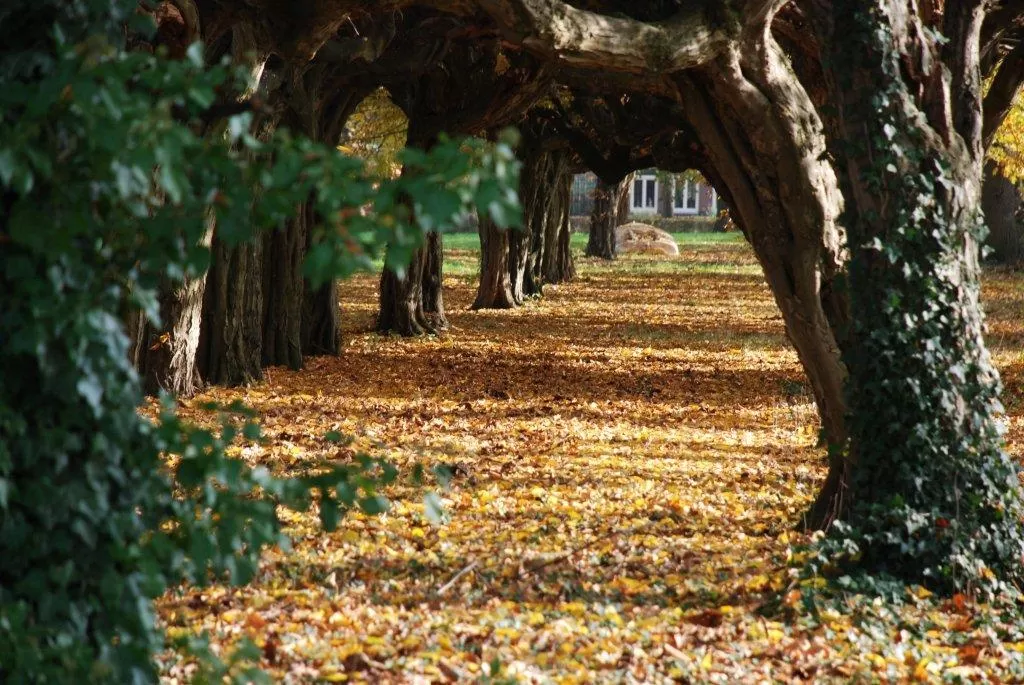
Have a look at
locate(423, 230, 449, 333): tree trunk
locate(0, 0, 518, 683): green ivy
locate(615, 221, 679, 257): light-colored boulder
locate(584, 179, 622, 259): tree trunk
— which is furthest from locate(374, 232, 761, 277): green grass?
locate(0, 0, 518, 683): green ivy

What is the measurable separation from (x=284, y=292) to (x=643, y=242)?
107 ft

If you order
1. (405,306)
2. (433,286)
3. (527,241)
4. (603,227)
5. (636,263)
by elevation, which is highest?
(603,227)

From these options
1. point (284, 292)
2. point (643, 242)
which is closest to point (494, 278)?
point (284, 292)

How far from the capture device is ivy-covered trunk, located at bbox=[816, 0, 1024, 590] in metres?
6.50

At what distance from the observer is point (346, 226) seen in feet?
9.01

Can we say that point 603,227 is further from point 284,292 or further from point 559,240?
point 284,292

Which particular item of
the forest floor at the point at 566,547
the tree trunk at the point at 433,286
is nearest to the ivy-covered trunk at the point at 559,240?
the tree trunk at the point at 433,286

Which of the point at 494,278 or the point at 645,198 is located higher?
the point at 645,198

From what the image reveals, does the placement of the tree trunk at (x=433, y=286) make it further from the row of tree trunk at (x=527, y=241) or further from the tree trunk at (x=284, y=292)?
the tree trunk at (x=284, y=292)

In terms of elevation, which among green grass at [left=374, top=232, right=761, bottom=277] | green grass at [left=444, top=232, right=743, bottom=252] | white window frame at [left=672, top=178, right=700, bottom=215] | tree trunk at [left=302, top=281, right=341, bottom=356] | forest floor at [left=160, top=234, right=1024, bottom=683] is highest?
white window frame at [left=672, top=178, right=700, bottom=215]

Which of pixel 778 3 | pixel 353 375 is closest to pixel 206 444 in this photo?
pixel 778 3

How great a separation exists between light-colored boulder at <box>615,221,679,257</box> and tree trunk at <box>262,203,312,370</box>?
31.0 metres

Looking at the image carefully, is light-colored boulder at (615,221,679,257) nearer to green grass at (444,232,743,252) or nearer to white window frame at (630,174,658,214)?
green grass at (444,232,743,252)

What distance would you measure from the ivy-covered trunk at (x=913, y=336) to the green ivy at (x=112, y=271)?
4041mm
